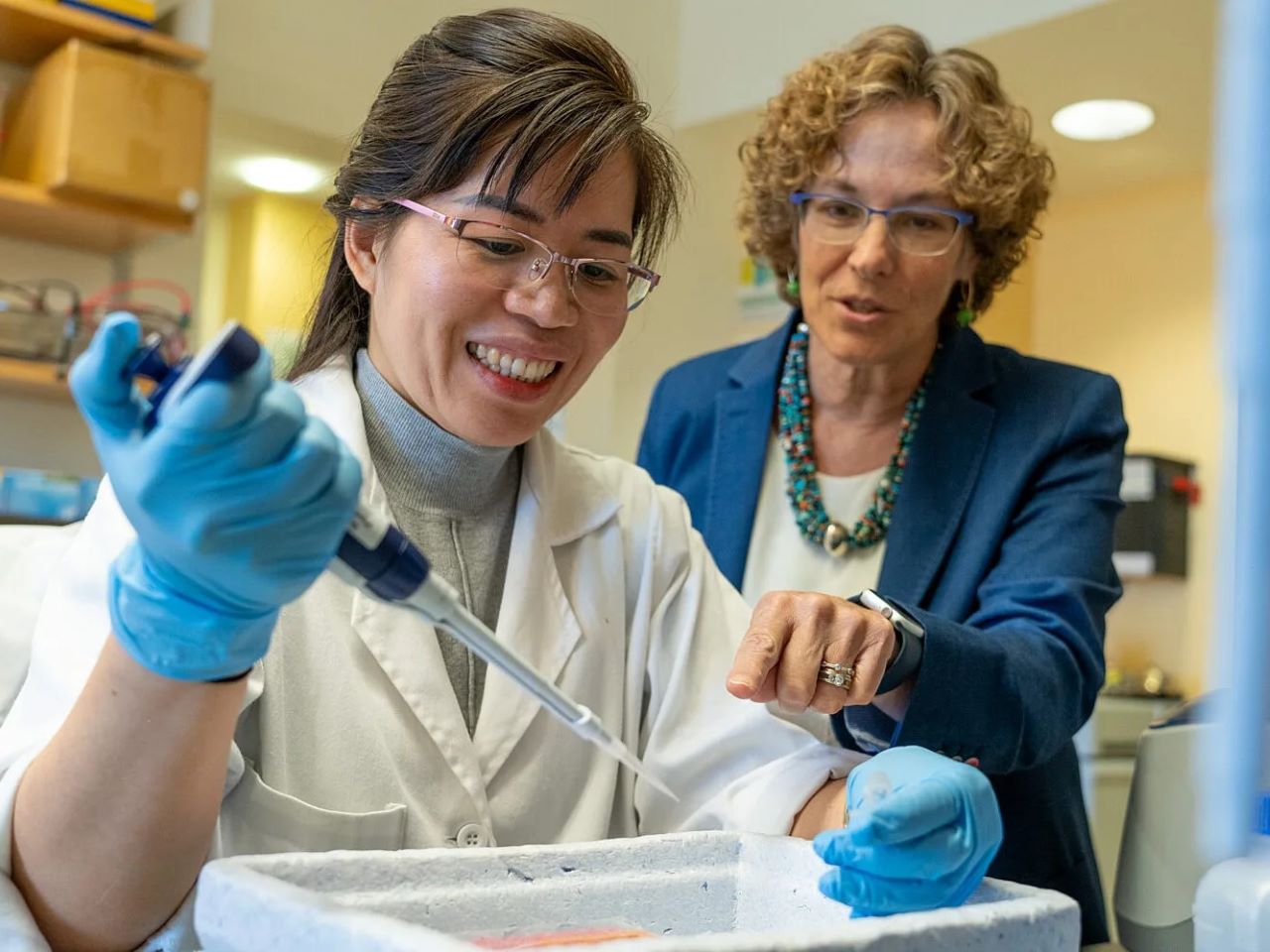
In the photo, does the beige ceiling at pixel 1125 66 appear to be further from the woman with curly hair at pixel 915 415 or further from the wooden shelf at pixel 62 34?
the wooden shelf at pixel 62 34

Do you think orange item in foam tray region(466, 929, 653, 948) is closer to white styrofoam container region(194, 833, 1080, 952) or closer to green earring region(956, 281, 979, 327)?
white styrofoam container region(194, 833, 1080, 952)

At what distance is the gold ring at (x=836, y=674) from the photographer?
1036 mm

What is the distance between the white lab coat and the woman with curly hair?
0.88 ft

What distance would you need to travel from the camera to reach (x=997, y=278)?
1.82 meters

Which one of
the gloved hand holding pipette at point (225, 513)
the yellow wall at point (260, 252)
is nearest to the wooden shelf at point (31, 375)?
the yellow wall at point (260, 252)

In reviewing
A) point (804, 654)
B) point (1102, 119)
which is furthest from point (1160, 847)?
point (1102, 119)

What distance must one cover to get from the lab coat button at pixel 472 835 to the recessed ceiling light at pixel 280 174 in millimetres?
2894

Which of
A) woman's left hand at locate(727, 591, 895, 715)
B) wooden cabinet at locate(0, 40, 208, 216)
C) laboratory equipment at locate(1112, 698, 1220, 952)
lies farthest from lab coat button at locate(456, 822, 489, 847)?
wooden cabinet at locate(0, 40, 208, 216)

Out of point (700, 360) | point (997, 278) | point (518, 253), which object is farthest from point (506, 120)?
point (997, 278)

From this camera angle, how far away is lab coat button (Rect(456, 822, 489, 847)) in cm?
106

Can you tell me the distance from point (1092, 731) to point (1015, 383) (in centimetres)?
244

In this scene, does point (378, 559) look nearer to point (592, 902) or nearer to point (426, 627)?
point (592, 902)

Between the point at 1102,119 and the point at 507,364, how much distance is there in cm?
323

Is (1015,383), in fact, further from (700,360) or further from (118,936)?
(118,936)
